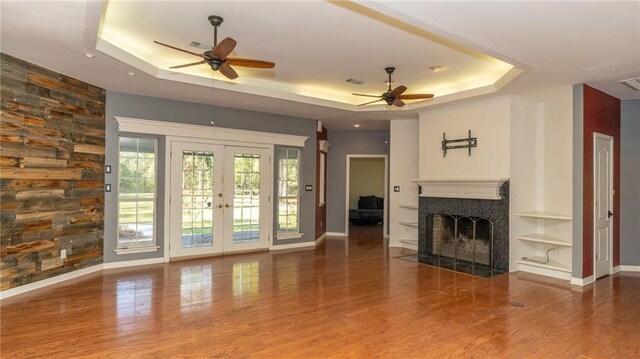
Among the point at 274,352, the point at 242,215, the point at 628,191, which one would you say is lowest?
the point at 274,352

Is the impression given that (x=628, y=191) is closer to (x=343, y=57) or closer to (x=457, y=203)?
(x=457, y=203)

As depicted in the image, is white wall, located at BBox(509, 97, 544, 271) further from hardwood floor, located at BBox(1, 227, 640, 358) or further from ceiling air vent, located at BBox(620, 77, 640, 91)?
ceiling air vent, located at BBox(620, 77, 640, 91)

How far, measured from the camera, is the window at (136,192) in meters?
5.74

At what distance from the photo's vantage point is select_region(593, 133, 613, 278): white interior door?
206 inches

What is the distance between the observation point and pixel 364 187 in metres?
12.7

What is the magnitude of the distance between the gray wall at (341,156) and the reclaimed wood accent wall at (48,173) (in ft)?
17.2

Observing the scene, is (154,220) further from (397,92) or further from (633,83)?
(633,83)

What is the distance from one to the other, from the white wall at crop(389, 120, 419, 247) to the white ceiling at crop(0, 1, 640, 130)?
5.11 ft

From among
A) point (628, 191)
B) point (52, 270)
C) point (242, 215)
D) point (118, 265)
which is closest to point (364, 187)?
point (242, 215)

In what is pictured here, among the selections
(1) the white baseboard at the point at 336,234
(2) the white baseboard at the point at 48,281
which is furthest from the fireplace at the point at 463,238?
(2) the white baseboard at the point at 48,281

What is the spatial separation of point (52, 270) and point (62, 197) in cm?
92

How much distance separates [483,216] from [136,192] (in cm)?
537

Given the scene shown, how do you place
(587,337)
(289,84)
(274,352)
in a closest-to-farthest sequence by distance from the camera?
(274,352)
(587,337)
(289,84)

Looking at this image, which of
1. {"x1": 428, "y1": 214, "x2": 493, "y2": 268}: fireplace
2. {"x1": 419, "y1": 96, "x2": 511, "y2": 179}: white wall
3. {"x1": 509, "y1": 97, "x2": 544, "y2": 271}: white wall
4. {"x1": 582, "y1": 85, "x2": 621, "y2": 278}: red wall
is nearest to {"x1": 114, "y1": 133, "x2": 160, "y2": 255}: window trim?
{"x1": 419, "y1": 96, "x2": 511, "y2": 179}: white wall
